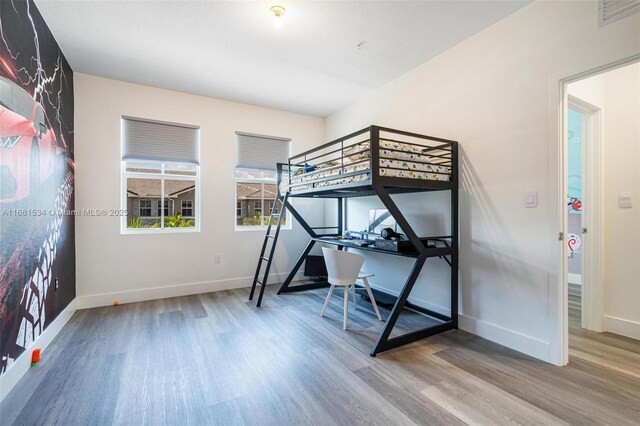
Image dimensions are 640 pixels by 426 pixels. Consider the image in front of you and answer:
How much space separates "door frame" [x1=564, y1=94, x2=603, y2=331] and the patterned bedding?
1.32m

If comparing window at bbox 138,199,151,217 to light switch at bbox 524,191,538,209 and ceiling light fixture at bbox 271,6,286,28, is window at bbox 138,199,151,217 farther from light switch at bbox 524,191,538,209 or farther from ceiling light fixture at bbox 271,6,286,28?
light switch at bbox 524,191,538,209

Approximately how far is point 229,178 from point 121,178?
1.24 meters

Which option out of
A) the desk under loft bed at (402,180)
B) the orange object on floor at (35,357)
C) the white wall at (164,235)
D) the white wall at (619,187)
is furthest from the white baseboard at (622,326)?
the orange object on floor at (35,357)

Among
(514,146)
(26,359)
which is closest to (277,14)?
(514,146)

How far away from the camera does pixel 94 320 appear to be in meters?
2.83

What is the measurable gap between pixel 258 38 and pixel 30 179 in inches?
79.6

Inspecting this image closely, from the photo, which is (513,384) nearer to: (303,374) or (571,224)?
(303,374)

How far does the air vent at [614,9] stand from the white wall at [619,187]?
759 mm

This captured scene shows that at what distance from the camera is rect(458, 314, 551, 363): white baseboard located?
2.09 metres

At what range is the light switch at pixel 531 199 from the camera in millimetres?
2150

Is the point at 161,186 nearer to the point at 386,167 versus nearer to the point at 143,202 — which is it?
the point at 143,202

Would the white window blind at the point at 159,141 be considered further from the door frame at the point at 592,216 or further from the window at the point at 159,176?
the door frame at the point at 592,216

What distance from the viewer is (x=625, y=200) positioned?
2506 mm

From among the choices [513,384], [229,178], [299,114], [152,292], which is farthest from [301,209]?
[513,384]
